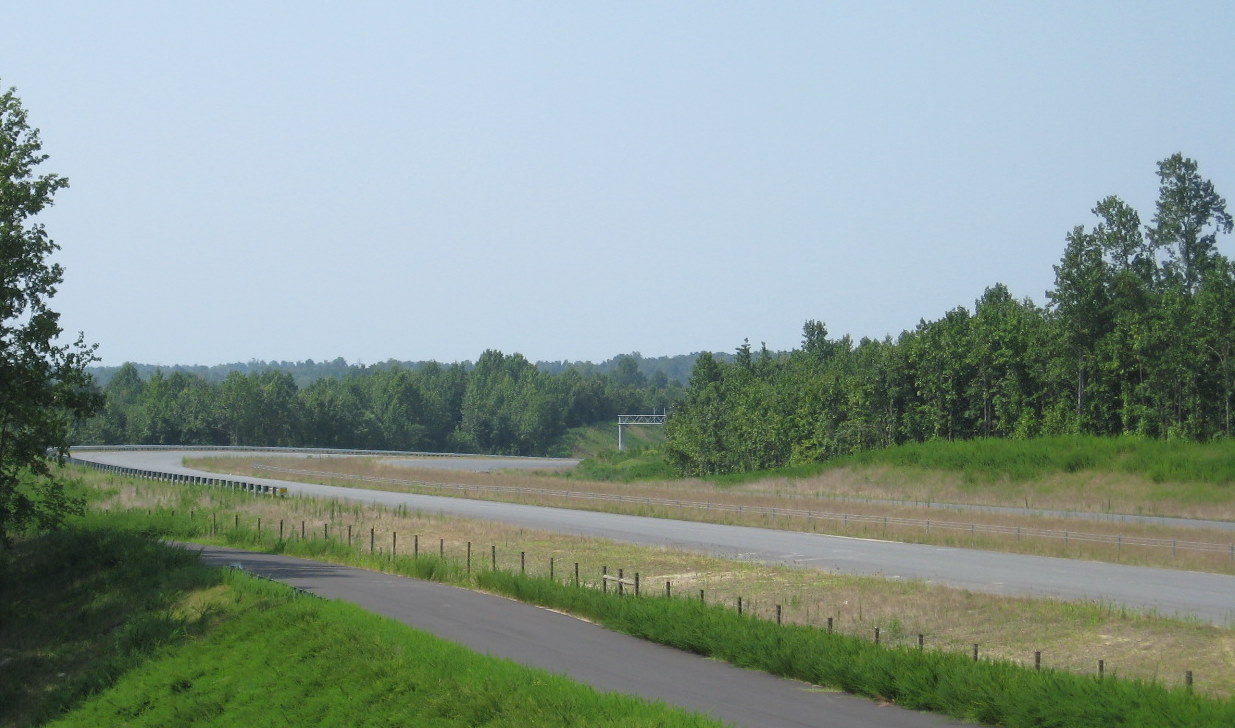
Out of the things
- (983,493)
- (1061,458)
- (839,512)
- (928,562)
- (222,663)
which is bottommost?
(222,663)

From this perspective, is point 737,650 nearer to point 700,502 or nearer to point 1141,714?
point 1141,714

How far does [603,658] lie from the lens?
23.9 meters

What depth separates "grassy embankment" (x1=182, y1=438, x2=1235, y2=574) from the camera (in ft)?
156

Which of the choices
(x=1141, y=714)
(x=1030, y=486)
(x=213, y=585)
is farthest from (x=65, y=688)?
(x=1030, y=486)

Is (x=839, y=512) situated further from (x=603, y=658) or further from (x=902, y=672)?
(x=902, y=672)

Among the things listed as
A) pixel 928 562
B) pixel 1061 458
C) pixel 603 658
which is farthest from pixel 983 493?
pixel 603 658

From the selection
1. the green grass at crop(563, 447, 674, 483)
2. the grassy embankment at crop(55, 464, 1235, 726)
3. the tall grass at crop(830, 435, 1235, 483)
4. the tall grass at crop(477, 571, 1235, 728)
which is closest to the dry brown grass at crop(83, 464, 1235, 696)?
the grassy embankment at crop(55, 464, 1235, 726)

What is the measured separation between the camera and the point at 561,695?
1861 centimetres

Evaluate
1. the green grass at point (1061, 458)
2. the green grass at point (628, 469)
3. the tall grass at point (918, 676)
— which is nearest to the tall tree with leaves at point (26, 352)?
the tall grass at point (918, 676)

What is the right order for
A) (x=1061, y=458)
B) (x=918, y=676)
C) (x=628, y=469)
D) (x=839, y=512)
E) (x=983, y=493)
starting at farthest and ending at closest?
(x=628, y=469), (x=1061, y=458), (x=983, y=493), (x=839, y=512), (x=918, y=676)

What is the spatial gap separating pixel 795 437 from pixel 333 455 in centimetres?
5288

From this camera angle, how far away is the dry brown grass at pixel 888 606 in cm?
2551

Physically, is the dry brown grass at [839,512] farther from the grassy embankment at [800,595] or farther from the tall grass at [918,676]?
the tall grass at [918,676]

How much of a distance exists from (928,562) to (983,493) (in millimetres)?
35041
